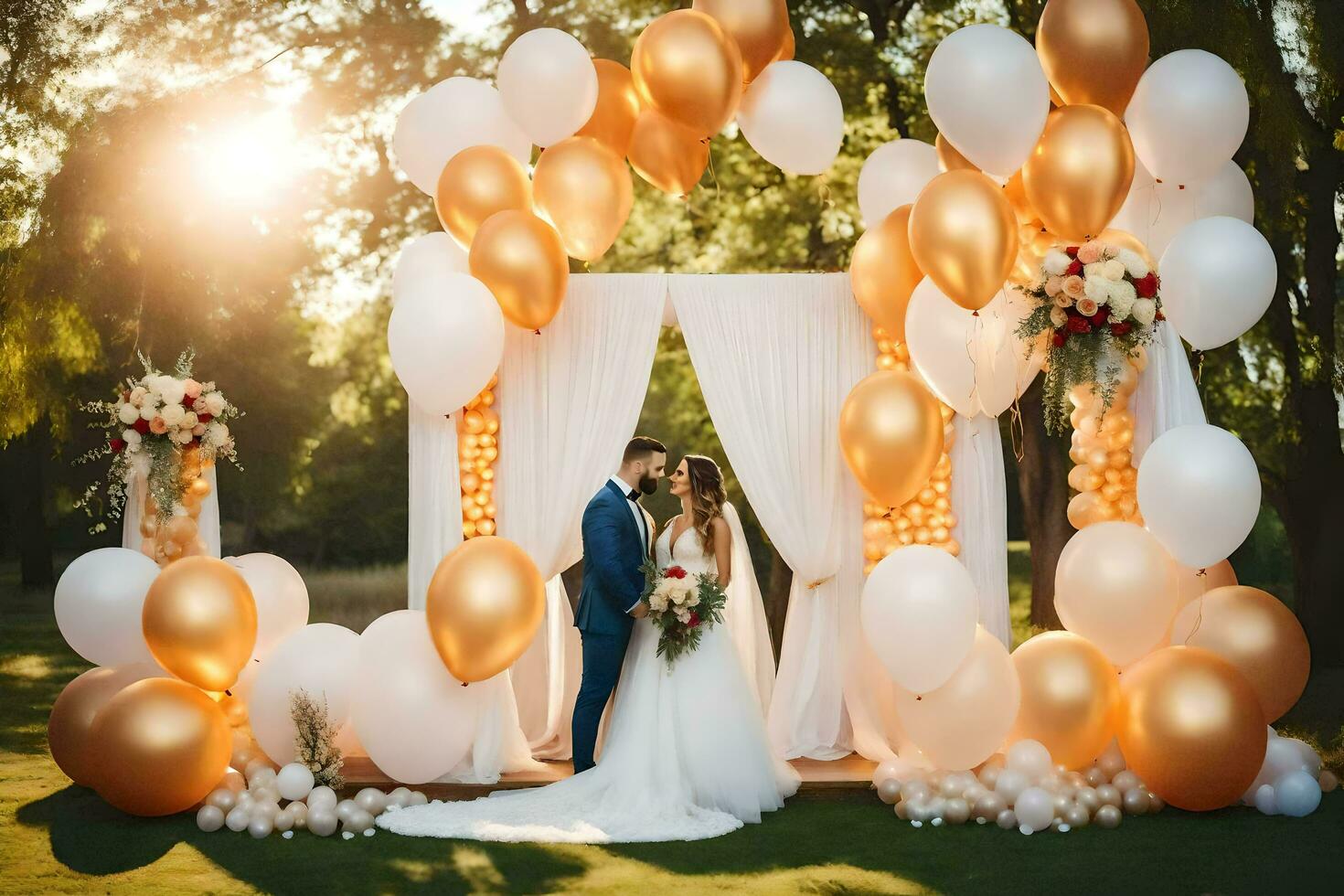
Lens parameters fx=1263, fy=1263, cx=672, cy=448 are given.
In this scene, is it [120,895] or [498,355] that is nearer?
[120,895]

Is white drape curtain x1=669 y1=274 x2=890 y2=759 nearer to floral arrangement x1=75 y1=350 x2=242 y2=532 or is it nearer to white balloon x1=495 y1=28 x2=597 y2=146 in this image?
white balloon x1=495 y1=28 x2=597 y2=146

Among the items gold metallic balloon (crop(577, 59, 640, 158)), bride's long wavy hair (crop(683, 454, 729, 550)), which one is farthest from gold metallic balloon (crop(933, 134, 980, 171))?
bride's long wavy hair (crop(683, 454, 729, 550))

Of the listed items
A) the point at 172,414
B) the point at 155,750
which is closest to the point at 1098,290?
the point at 172,414

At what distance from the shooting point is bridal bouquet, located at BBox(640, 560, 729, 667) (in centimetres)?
529

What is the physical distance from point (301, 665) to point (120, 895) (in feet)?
4.54

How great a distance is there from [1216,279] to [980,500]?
1.60m

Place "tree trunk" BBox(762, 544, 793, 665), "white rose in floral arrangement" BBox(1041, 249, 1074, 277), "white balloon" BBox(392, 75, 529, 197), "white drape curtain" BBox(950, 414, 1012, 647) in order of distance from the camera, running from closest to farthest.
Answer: "white rose in floral arrangement" BBox(1041, 249, 1074, 277)
"white balloon" BBox(392, 75, 529, 197)
"white drape curtain" BBox(950, 414, 1012, 647)
"tree trunk" BBox(762, 544, 793, 665)

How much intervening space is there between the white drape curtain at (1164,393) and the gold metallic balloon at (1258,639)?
2.48 ft

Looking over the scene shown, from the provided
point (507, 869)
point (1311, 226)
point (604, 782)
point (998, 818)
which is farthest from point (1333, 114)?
point (507, 869)

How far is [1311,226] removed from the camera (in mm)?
8484

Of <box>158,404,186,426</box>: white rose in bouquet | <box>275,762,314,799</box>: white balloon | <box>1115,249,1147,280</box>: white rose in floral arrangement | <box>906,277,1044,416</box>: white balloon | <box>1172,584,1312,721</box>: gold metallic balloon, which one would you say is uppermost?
<box>1115,249,1147,280</box>: white rose in floral arrangement

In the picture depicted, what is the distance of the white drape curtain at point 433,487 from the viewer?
612 centimetres

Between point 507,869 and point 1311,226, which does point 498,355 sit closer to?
point 507,869

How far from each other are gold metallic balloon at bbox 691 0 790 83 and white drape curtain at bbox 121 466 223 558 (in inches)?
129
